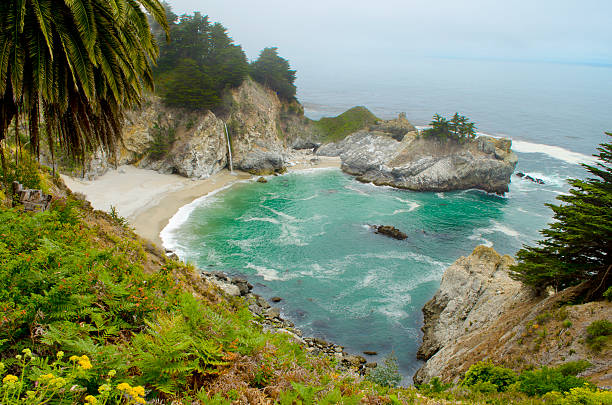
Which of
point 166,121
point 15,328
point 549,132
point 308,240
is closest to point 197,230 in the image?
point 308,240

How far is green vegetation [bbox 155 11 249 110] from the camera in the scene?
54.9m

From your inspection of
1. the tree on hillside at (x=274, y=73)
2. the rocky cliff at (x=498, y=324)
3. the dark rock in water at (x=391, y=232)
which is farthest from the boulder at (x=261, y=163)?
the rocky cliff at (x=498, y=324)

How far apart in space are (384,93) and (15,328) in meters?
200

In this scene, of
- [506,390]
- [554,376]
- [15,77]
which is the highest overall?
[15,77]

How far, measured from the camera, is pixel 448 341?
20.8m

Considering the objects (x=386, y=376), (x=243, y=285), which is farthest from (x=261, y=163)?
(x=386, y=376)

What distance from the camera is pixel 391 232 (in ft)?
129

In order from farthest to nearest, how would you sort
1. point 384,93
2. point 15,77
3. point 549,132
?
point 384,93 < point 549,132 < point 15,77

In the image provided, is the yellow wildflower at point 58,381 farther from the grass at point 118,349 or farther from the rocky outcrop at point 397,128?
the rocky outcrop at point 397,128

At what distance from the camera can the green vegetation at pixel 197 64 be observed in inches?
2163

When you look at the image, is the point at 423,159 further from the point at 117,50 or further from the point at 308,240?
the point at 117,50

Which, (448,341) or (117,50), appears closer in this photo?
(117,50)

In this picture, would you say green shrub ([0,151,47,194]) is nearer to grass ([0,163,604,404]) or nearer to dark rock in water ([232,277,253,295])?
grass ([0,163,604,404])

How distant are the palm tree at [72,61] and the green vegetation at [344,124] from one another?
244 feet
